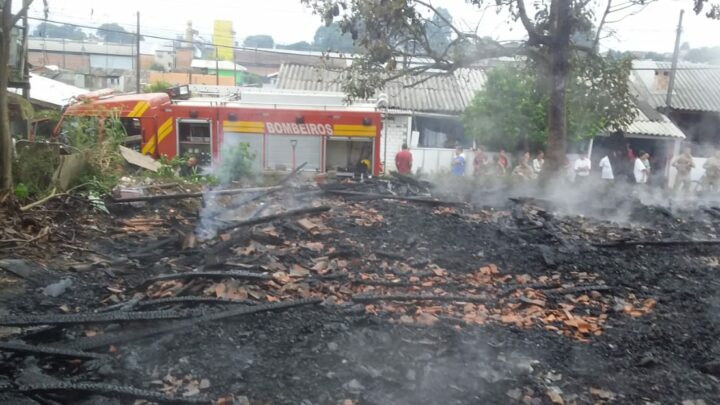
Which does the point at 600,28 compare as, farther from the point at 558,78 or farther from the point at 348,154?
the point at 348,154

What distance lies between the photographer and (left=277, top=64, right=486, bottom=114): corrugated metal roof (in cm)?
1964

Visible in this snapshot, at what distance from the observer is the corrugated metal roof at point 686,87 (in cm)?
2212

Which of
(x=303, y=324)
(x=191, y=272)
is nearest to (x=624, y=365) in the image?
(x=303, y=324)

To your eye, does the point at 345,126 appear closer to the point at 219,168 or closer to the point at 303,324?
the point at 219,168

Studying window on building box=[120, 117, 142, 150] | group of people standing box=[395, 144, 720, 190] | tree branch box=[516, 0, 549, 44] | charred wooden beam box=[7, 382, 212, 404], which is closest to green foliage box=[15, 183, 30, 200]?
charred wooden beam box=[7, 382, 212, 404]

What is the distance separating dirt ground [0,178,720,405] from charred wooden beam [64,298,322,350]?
2cm

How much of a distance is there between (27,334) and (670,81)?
73.4ft

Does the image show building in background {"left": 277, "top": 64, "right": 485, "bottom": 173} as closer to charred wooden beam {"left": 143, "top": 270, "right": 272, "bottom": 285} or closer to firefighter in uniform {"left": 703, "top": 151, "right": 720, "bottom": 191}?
firefighter in uniform {"left": 703, "top": 151, "right": 720, "bottom": 191}

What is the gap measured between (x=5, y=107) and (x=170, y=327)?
12.7ft

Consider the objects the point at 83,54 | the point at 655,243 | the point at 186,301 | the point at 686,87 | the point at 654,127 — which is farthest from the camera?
the point at 83,54

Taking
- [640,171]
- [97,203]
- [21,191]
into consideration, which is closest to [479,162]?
[640,171]

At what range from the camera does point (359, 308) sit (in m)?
4.98

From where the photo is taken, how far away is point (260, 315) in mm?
4719

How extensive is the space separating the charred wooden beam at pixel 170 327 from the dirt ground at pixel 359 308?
0.02m
